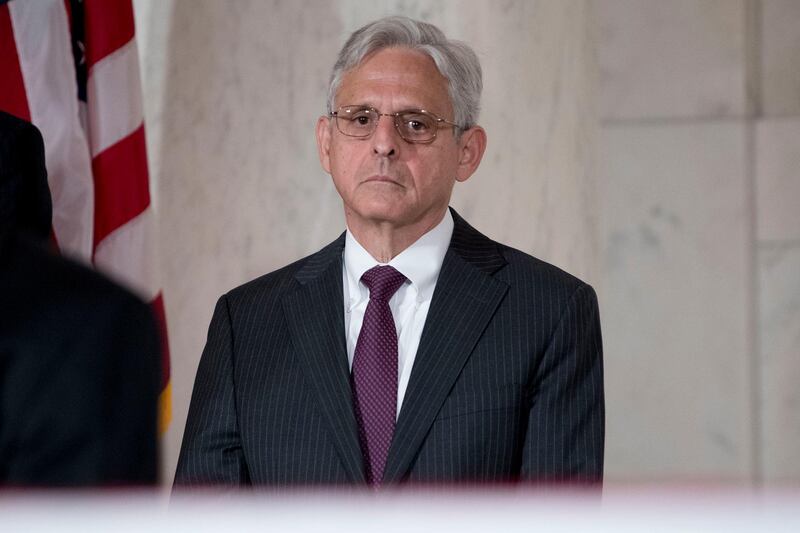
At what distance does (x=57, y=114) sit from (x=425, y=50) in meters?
1.13

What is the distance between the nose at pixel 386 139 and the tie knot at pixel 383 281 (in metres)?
0.24

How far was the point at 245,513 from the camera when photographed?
0.41 meters

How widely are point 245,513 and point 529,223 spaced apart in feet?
10.1

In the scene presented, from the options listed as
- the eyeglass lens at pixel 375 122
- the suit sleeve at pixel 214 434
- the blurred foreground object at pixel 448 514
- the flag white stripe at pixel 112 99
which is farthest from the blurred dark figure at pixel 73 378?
the flag white stripe at pixel 112 99

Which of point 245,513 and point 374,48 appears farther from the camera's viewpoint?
point 374,48

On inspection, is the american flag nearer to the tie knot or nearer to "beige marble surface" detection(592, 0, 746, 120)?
the tie knot

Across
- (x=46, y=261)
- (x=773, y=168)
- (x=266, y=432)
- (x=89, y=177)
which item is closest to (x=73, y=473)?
(x=46, y=261)

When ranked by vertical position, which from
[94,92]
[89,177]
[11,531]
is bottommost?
[11,531]

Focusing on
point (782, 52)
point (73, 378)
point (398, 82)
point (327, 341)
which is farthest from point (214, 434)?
point (782, 52)

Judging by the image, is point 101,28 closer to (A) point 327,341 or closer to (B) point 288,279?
(B) point 288,279

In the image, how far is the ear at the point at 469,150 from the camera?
2.58 meters

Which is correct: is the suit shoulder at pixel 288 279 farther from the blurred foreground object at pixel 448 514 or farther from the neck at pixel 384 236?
the blurred foreground object at pixel 448 514

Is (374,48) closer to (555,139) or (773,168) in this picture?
(555,139)

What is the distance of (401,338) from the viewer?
238cm
